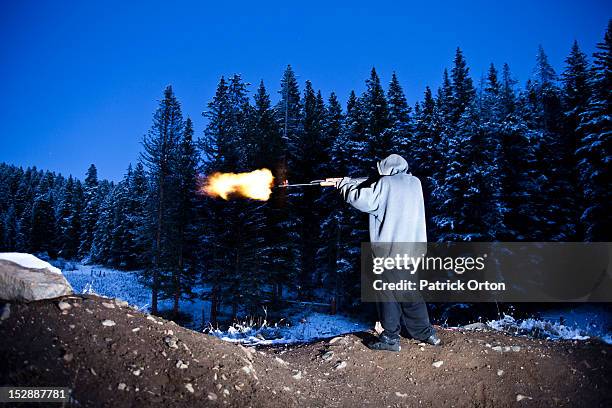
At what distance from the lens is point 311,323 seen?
76.3 feet

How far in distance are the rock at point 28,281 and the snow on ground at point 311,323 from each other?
83 cm

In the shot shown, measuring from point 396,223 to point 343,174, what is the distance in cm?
2080

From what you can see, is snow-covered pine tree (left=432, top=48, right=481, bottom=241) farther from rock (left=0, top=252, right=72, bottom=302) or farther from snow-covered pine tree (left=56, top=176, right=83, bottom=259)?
snow-covered pine tree (left=56, top=176, right=83, bottom=259)

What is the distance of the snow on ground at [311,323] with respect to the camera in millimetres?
6371

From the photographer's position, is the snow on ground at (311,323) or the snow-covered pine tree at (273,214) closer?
the snow on ground at (311,323)

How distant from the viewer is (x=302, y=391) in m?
4.12

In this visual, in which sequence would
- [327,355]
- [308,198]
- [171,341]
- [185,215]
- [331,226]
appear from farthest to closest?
1. [308,198]
2. [185,215]
3. [331,226]
4. [327,355]
5. [171,341]

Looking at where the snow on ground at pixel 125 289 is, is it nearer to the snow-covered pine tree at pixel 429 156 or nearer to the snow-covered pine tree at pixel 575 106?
the snow-covered pine tree at pixel 429 156

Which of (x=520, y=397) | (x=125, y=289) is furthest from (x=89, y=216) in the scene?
(x=520, y=397)

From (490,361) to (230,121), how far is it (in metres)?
22.6

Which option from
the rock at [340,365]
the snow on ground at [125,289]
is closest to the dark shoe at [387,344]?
the rock at [340,365]

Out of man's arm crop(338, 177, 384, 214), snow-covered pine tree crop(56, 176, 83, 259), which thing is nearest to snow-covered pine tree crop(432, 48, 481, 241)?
man's arm crop(338, 177, 384, 214)

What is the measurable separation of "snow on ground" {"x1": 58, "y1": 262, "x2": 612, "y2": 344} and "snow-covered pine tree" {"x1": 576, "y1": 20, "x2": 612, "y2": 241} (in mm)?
4535

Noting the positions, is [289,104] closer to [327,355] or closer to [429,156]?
[429,156]
